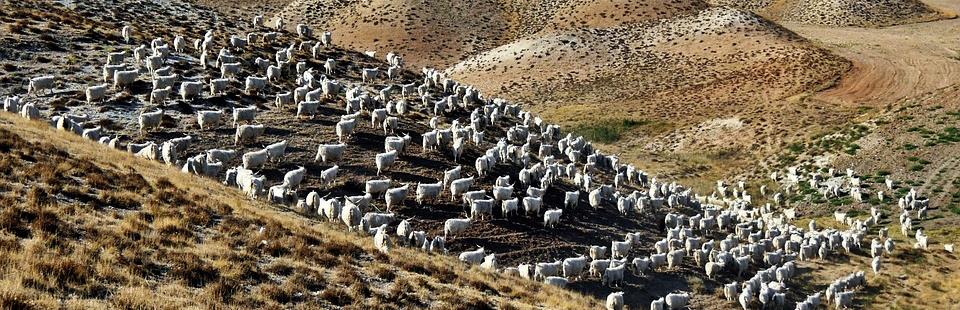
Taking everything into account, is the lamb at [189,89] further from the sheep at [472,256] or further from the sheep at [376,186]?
the sheep at [472,256]

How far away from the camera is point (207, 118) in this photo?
3472 cm

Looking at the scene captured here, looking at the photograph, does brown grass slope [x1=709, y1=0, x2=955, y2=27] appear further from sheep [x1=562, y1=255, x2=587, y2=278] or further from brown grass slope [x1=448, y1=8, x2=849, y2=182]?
sheep [x1=562, y1=255, x2=587, y2=278]

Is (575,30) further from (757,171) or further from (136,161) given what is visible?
(136,161)

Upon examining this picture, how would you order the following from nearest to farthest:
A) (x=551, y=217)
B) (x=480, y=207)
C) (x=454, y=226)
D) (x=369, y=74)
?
(x=454, y=226)
(x=480, y=207)
(x=551, y=217)
(x=369, y=74)

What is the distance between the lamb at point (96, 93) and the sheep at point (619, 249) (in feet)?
77.7

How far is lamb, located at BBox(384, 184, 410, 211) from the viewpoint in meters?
30.6

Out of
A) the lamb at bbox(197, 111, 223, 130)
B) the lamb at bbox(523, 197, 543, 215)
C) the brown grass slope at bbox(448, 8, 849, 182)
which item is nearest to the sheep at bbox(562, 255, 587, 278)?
the lamb at bbox(523, 197, 543, 215)

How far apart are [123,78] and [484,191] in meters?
18.9

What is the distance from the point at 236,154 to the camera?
32844 mm

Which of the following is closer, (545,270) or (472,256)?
(472,256)

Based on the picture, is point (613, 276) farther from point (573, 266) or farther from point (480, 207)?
point (480, 207)

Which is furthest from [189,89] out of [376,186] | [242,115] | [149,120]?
[376,186]

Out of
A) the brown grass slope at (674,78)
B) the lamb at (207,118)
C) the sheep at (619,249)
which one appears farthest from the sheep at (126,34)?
the brown grass slope at (674,78)

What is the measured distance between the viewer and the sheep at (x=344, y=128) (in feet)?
120
